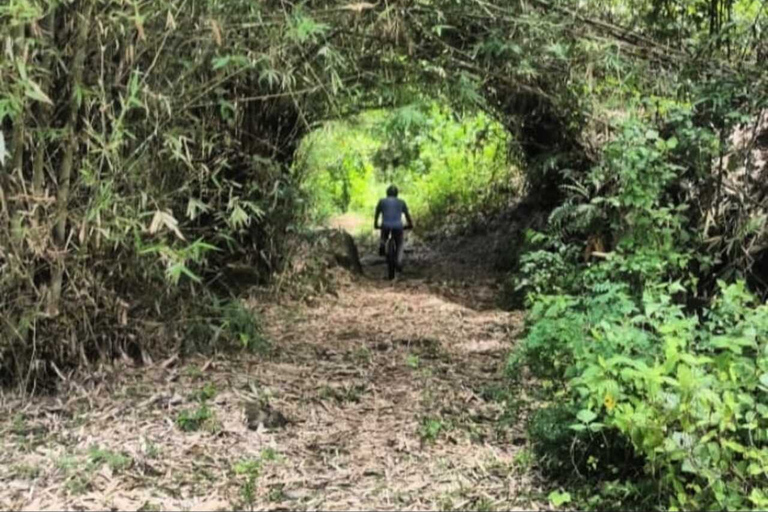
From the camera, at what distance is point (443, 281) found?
760cm

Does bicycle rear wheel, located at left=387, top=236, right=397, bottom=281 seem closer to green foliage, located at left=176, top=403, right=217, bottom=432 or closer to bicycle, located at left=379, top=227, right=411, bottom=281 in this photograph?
bicycle, located at left=379, top=227, right=411, bottom=281

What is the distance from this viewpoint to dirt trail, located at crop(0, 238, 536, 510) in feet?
8.34

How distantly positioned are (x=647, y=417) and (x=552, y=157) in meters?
3.91

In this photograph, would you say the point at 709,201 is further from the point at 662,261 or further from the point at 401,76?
the point at 401,76

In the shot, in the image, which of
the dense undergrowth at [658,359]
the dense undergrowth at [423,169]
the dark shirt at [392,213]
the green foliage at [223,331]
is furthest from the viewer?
the dark shirt at [392,213]

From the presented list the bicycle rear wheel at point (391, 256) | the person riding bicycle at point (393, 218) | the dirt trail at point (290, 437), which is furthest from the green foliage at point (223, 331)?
the person riding bicycle at point (393, 218)

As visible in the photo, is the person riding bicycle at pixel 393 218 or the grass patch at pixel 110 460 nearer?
the grass patch at pixel 110 460

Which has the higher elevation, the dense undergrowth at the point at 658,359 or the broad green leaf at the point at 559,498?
the dense undergrowth at the point at 658,359

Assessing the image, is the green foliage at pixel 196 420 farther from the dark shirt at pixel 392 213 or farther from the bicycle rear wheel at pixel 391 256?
the dark shirt at pixel 392 213

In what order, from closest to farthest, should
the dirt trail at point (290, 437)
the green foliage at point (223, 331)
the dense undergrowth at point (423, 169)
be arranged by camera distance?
the dirt trail at point (290, 437)
the green foliage at point (223, 331)
the dense undergrowth at point (423, 169)

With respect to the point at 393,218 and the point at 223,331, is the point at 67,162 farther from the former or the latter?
the point at 393,218

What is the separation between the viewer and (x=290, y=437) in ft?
10.0

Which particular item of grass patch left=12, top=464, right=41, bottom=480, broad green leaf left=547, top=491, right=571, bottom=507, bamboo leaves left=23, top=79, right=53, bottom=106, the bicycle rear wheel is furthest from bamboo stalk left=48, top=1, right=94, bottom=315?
the bicycle rear wheel

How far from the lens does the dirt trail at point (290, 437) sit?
8.34ft
